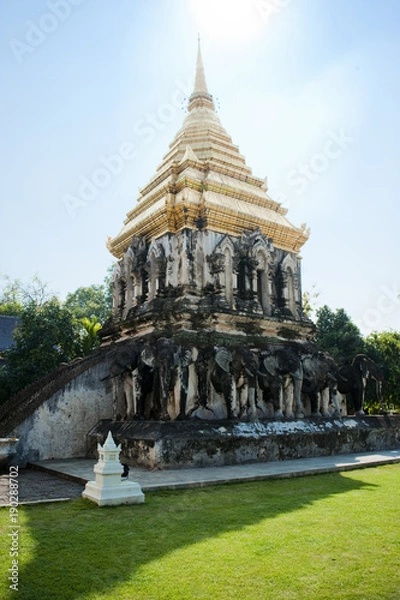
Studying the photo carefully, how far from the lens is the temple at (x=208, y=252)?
45.0ft

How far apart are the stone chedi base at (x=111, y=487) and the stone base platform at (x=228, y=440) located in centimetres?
278

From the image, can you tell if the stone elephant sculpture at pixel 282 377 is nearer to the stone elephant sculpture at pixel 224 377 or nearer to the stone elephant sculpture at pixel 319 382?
the stone elephant sculpture at pixel 319 382

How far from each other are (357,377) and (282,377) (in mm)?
3419

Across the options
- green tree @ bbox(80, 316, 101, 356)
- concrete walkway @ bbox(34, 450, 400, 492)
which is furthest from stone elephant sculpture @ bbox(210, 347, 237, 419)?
green tree @ bbox(80, 316, 101, 356)

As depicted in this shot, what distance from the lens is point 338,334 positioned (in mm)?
24141

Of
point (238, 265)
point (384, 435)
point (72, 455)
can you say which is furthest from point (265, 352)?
point (72, 455)

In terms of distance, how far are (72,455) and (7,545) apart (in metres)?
7.91

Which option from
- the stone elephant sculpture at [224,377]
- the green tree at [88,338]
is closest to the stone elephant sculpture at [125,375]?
the stone elephant sculpture at [224,377]

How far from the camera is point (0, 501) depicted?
676 cm

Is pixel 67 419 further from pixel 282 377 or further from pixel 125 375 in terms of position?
pixel 282 377

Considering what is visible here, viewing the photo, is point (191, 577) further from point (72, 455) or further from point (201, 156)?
point (201, 156)

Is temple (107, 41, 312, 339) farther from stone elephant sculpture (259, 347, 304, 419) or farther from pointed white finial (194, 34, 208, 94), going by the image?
pointed white finial (194, 34, 208, 94)

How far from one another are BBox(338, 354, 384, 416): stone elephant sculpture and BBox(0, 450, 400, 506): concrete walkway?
3.77m

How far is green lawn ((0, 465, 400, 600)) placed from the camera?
147 inches
